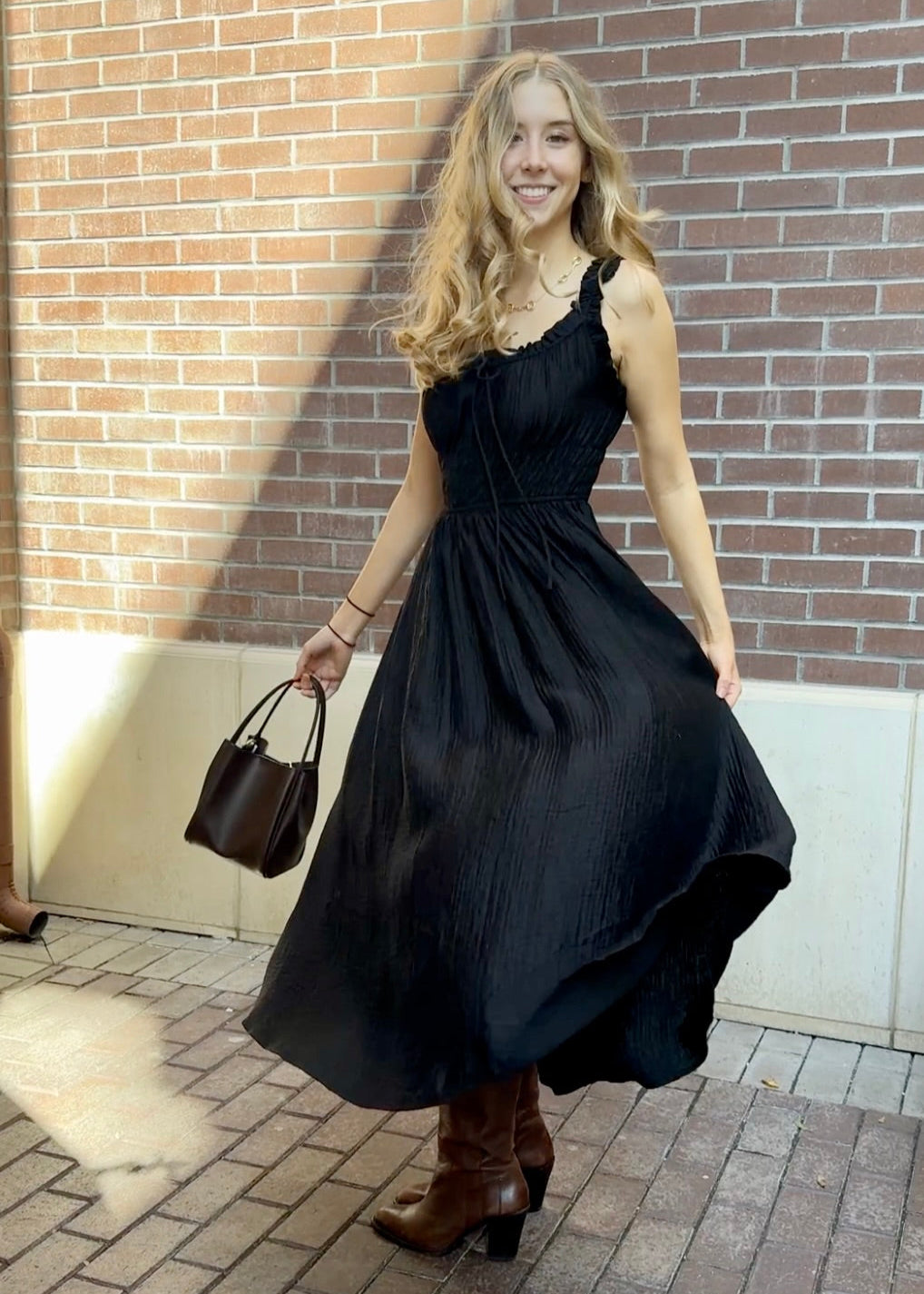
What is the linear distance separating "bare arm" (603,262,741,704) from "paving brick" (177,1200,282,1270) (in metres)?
1.42

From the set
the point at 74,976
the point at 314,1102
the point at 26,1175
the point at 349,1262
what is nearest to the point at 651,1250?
the point at 349,1262

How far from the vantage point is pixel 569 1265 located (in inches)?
105

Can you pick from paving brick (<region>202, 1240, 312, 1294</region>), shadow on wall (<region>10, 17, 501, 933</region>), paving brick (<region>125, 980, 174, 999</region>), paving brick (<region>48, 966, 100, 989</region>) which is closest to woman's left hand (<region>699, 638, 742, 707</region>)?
paving brick (<region>202, 1240, 312, 1294</region>)

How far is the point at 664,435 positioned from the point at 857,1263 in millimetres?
1644

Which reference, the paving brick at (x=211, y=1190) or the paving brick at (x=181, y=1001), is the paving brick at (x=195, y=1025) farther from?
the paving brick at (x=211, y=1190)

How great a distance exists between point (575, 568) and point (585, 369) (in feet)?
1.13

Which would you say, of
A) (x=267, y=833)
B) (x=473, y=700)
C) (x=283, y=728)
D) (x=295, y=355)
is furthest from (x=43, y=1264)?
(x=295, y=355)

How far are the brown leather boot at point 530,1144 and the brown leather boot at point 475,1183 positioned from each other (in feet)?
0.31

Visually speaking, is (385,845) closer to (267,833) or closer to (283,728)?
(267,833)

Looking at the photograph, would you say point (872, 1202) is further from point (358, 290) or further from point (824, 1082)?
point (358, 290)

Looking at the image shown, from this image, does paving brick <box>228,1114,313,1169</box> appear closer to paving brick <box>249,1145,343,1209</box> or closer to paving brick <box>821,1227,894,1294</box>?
paving brick <box>249,1145,343,1209</box>

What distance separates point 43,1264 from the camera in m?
2.62

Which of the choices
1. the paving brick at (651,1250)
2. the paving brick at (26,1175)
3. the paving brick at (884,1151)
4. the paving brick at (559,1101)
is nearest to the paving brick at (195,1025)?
the paving brick at (26,1175)

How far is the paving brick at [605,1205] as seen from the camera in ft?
A: 9.18
